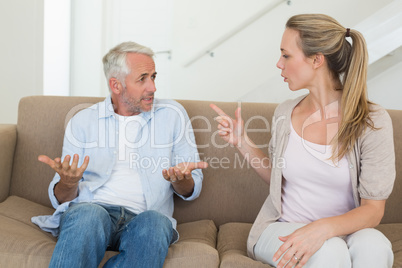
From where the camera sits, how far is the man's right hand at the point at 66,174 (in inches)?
65.1

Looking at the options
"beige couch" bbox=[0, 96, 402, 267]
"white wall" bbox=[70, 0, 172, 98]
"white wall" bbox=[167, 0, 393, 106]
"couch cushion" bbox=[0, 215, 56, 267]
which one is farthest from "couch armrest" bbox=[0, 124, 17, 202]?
"white wall" bbox=[70, 0, 172, 98]

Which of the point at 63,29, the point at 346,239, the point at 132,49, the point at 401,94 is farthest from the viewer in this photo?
the point at 63,29

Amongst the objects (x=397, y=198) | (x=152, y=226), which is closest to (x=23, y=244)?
(x=152, y=226)

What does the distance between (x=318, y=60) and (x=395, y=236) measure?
781 mm

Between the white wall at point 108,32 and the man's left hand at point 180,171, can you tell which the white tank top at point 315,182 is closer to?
the man's left hand at point 180,171

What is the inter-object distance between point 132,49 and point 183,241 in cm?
87

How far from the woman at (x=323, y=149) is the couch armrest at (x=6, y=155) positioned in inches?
38.1

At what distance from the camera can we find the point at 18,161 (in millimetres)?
2199

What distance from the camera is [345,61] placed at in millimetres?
1742

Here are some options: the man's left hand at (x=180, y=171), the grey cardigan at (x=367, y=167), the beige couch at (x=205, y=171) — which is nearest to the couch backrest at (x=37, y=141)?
the beige couch at (x=205, y=171)

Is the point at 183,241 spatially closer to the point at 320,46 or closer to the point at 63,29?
the point at 320,46

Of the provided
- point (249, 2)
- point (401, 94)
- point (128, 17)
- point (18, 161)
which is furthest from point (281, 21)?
point (18, 161)

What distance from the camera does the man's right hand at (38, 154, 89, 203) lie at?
1653mm

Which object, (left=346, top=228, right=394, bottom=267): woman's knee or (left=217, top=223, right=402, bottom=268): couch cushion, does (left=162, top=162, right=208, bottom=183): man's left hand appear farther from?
(left=346, top=228, right=394, bottom=267): woman's knee
